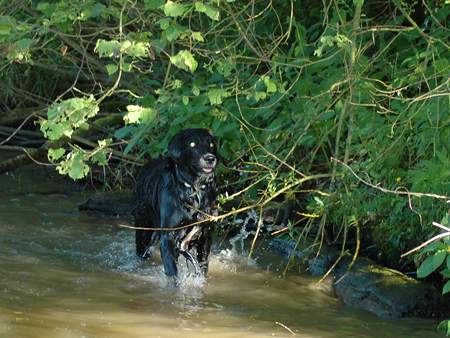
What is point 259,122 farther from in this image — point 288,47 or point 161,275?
point 161,275

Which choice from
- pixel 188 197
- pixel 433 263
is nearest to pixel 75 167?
pixel 188 197

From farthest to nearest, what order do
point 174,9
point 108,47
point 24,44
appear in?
point 24,44, point 108,47, point 174,9

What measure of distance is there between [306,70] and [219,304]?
2439 mm

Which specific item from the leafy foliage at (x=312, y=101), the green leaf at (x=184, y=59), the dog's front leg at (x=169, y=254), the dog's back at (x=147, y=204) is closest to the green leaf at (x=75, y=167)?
the leafy foliage at (x=312, y=101)

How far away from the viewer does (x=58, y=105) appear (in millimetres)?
6395

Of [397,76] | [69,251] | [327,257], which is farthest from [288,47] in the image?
[69,251]

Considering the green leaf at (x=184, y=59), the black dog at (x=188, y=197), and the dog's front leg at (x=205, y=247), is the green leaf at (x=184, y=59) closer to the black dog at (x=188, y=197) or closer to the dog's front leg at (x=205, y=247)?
the black dog at (x=188, y=197)

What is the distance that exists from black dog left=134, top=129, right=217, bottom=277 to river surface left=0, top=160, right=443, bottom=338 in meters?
0.23

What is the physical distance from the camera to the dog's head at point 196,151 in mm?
7668

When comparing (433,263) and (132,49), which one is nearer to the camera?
(433,263)

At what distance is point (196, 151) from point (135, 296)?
1309 millimetres

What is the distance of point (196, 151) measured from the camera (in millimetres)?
7676

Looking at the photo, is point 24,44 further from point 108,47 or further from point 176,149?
point 176,149

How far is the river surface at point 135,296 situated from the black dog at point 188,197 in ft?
0.75
